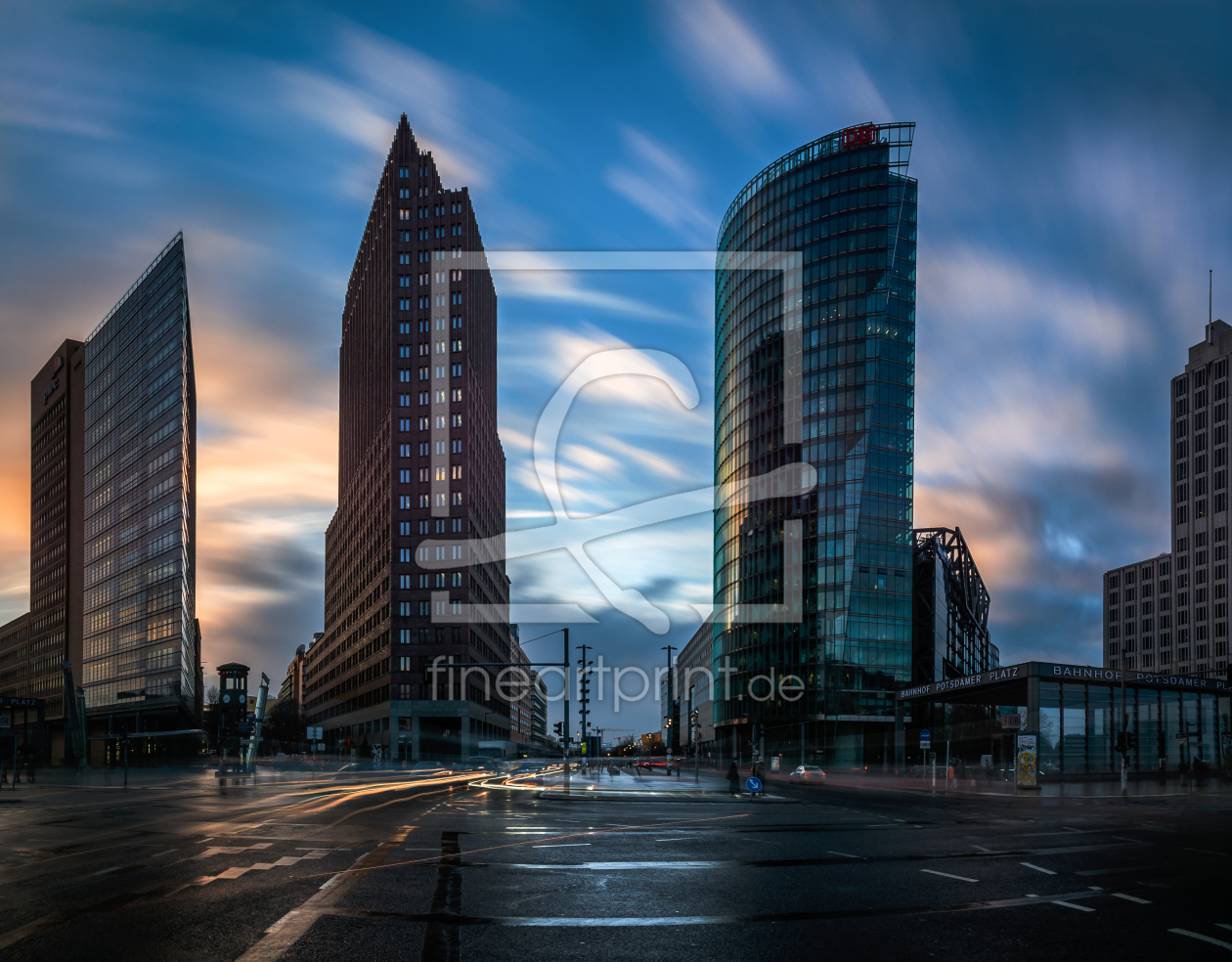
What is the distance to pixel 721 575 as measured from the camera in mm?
138375

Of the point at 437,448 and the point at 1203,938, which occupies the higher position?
the point at 437,448

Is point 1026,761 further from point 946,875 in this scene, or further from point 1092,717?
point 946,875

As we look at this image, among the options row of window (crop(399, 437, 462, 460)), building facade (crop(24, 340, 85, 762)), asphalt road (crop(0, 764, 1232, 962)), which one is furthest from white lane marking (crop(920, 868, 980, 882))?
building facade (crop(24, 340, 85, 762))

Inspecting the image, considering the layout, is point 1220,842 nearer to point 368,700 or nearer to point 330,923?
point 330,923

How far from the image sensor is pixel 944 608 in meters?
135

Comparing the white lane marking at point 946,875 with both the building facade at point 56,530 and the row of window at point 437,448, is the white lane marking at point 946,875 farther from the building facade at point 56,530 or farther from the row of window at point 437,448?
the building facade at point 56,530

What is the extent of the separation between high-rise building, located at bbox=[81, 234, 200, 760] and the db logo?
8634cm

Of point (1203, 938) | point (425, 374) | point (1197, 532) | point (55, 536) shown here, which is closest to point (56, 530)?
point (55, 536)

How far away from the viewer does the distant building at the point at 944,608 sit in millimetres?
122000

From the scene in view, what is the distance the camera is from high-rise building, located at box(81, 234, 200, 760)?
120 m

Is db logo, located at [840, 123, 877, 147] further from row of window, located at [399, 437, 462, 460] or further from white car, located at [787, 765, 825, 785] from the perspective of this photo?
white car, located at [787, 765, 825, 785]

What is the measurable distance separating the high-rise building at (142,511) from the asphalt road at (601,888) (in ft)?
328

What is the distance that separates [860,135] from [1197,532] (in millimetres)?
96063

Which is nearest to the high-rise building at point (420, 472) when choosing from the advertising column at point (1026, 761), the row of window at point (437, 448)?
the row of window at point (437, 448)
